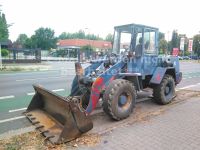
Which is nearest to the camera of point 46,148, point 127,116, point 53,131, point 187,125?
point 46,148

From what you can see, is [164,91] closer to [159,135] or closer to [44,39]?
[159,135]

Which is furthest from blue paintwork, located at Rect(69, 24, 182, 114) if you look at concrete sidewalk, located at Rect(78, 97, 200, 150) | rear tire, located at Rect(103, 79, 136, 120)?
concrete sidewalk, located at Rect(78, 97, 200, 150)

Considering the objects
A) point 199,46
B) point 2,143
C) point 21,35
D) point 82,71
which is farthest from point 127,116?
point 21,35

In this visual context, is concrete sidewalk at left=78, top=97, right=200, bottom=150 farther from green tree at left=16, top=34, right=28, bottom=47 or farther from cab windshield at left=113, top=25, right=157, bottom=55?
green tree at left=16, top=34, right=28, bottom=47

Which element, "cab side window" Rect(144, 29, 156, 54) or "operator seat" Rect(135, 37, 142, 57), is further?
"cab side window" Rect(144, 29, 156, 54)

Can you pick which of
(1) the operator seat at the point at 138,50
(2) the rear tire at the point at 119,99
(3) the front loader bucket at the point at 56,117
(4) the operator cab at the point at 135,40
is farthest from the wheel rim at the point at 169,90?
(3) the front loader bucket at the point at 56,117

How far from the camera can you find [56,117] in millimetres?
5883

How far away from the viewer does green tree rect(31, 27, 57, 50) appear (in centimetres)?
10081

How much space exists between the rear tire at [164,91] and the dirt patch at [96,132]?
0.19 m

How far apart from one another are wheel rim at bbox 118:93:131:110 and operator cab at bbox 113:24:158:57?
1386mm

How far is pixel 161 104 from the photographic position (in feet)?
26.8

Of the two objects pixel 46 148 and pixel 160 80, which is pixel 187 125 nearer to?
pixel 160 80

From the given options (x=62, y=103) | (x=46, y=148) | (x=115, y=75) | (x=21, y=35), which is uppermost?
(x=21, y=35)

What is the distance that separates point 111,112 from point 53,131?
1529mm
